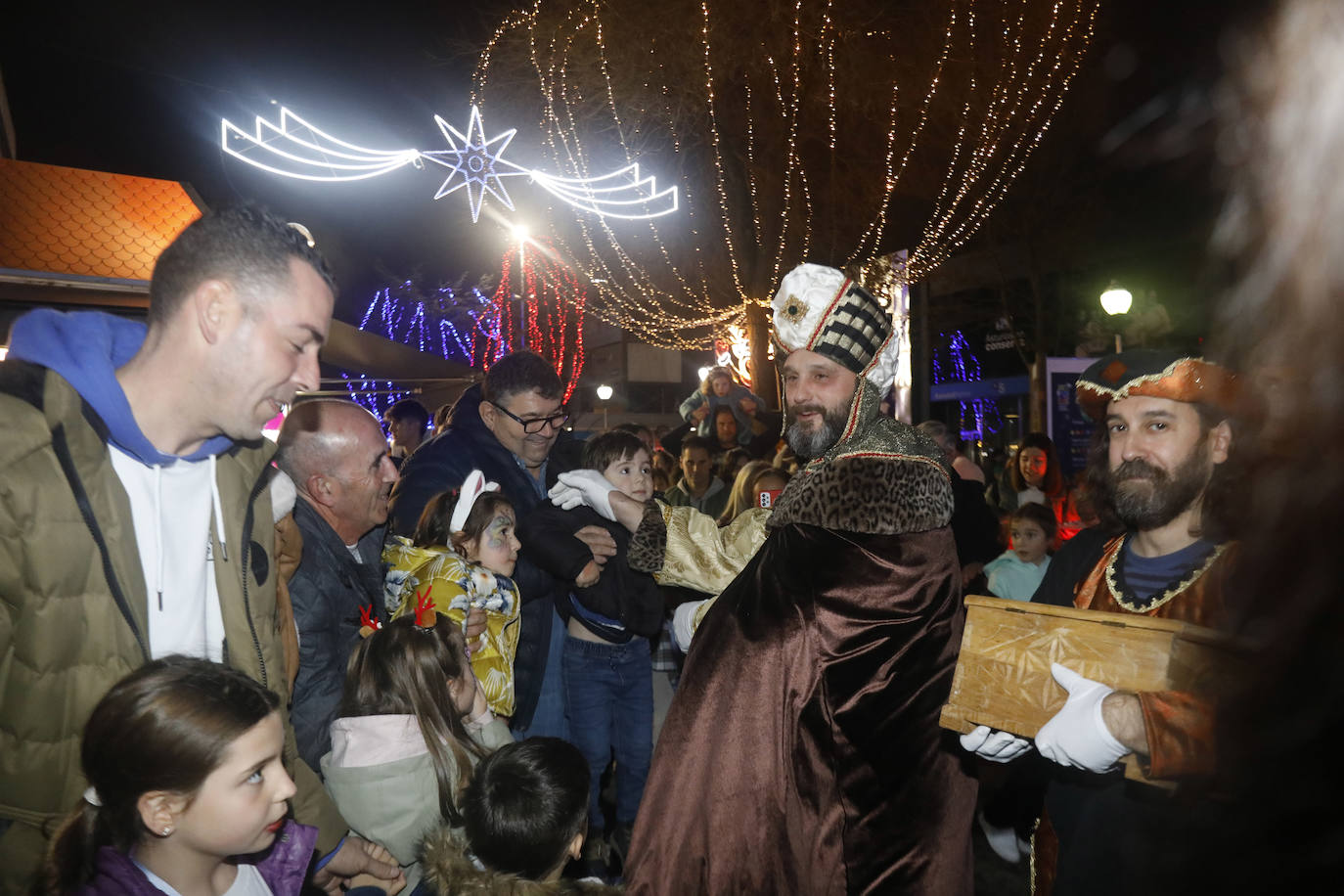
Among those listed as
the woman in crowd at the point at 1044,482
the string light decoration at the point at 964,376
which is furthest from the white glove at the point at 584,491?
the string light decoration at the point at 964,376

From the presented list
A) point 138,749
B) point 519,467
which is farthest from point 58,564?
point 519,467

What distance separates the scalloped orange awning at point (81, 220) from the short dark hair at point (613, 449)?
10.3 feet

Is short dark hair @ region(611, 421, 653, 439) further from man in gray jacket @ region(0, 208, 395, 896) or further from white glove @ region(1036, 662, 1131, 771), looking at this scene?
white glove @ region(1036, 662, 1131, 771)

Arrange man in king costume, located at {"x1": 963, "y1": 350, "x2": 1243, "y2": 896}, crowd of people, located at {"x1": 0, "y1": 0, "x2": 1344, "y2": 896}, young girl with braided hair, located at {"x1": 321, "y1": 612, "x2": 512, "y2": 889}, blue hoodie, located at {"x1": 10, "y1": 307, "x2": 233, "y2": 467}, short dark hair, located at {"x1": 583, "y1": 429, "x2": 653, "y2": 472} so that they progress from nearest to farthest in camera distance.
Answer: crowd of people, located at {"x1": 0, "y1": 0, "x2": 1344, "y2": 896} < blue hoodie, located at {"x1": 10, "y1": 307, "x2": 233, "y2": 467} < man in king costume, located at {"x1": 963, "y1": 350, "x2": 1243, "y2": 896} < young girl with braided hair, located at {"x1": 321, "y1": 612, "x2": 512, "y2": 889} < short dark hair, located at {"x1": 583, "y1": 429, "x2": 653, "y2": 472}

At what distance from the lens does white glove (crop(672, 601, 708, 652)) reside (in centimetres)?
304

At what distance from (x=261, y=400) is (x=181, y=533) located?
0.39m

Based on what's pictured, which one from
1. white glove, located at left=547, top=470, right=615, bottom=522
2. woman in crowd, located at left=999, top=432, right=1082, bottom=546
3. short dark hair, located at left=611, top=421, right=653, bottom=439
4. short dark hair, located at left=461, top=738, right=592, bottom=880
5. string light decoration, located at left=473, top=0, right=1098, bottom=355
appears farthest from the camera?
string light decoration, located at left=473, top=0, right=1098, bottom=355

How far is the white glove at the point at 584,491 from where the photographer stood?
3.59 meters

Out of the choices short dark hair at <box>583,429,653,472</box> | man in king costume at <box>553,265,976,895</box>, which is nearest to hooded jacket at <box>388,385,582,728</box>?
short dark hair at <box>583,429,653,472</box>

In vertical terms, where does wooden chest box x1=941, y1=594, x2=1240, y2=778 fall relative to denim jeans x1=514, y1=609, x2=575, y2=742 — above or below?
above

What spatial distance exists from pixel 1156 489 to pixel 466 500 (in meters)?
2.68

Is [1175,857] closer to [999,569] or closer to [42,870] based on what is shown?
[42,870]

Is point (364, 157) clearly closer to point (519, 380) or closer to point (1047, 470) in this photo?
point (519, 380)

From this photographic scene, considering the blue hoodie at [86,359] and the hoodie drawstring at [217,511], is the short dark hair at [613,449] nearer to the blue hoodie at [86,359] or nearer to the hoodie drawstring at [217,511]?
the hoodie drawstring at [217,511]
